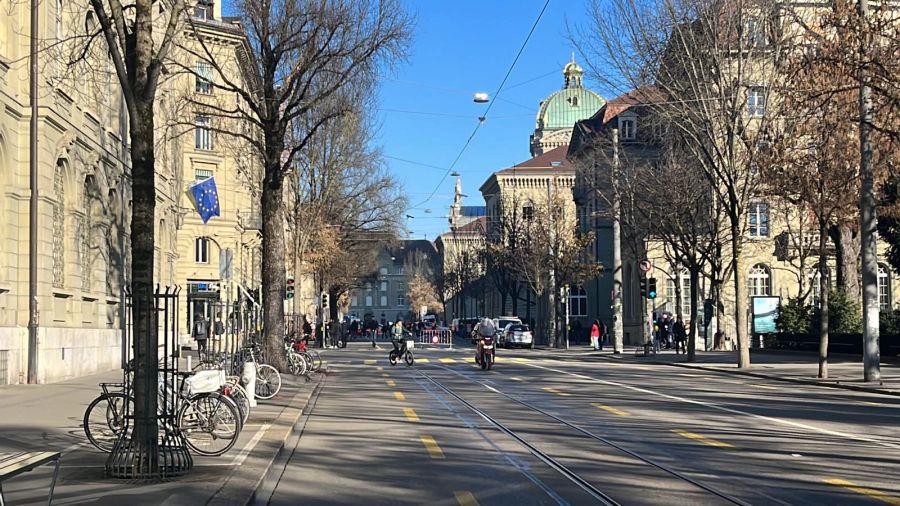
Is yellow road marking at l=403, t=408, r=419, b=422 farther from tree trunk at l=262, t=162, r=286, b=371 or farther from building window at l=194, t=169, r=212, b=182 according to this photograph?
building window at l=194, t=169, r=212, b=182

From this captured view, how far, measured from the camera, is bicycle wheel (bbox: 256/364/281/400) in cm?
2075

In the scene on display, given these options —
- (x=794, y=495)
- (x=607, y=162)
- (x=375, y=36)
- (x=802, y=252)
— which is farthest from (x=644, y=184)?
(x=794, y=495)

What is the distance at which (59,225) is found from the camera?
27.9m

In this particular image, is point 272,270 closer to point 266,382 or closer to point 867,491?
point 266,382

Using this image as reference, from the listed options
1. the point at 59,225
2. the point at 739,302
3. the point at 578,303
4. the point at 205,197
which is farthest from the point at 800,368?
the point at 578,303

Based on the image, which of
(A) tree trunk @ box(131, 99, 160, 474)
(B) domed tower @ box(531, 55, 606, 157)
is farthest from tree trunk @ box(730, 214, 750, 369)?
(B) domed tower @ box(531, 55, 606, 157)

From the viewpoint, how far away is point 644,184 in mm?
42781

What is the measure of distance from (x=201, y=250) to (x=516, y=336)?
18.9m

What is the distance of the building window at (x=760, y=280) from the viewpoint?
2463 inches

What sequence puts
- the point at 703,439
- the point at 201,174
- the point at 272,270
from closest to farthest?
the point at 703,439
the point at 272,270
the point at 201,174

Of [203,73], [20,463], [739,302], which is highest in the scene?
[203,73]

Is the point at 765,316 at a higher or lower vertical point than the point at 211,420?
higher

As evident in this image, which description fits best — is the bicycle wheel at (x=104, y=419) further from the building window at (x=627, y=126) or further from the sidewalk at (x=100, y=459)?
the building window at (x=627, y=126)

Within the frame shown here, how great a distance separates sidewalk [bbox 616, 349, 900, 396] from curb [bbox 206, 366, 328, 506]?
13.1 m
